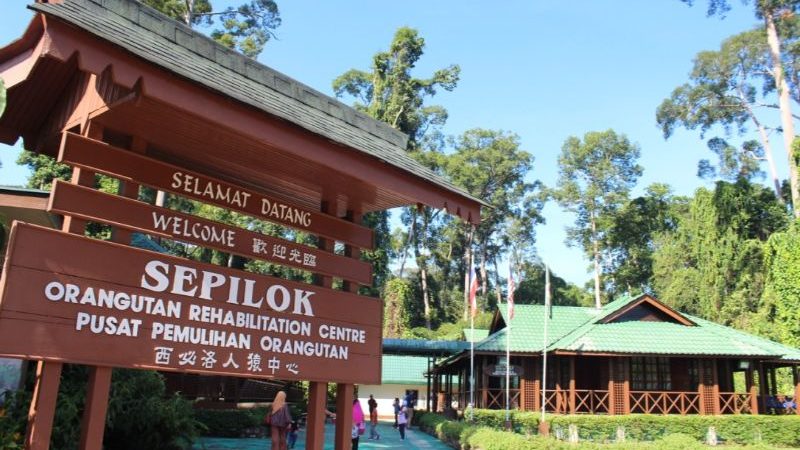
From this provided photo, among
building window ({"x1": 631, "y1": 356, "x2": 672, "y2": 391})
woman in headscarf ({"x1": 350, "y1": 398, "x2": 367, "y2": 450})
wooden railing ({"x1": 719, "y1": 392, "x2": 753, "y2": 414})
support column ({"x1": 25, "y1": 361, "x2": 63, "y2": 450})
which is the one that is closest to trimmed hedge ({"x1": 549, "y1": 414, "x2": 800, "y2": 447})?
wooden railing ({"x1": 719, "y1": 392, "x2": 753, "y2": 414})

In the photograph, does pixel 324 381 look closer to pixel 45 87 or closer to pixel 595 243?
pixel 45 87

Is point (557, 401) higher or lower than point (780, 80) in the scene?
lower

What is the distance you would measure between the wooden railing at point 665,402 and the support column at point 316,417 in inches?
785

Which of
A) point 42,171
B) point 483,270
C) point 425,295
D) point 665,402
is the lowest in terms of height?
point 665,402

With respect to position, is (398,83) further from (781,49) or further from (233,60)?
(233,60)

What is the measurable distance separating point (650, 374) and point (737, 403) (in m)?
3.35

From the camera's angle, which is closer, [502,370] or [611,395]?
[502,370]

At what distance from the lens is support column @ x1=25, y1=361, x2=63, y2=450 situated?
557cm

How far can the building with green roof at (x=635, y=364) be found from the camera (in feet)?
83.7

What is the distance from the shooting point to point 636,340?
86.0 ft

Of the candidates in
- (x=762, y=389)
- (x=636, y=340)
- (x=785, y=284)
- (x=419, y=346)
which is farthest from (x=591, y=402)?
(x=785, y=284)

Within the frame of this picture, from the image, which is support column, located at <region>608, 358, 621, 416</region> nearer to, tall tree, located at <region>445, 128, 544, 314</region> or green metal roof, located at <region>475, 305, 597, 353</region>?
green metal roof, located at <region>475, 305, 597, 353</region>

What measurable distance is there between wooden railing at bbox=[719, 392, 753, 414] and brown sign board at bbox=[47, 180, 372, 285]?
22.2 metres

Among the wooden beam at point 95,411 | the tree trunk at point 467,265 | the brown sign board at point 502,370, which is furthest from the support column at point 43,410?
the tree trunk at point 467,265
